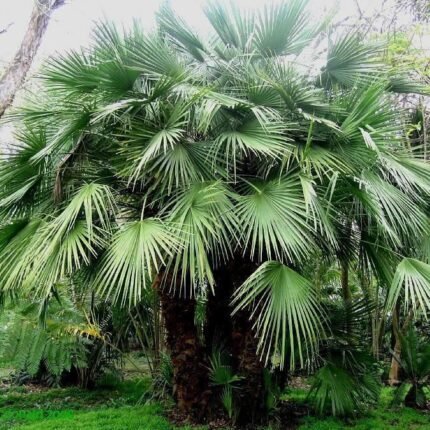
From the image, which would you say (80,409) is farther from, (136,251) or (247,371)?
(136,251)

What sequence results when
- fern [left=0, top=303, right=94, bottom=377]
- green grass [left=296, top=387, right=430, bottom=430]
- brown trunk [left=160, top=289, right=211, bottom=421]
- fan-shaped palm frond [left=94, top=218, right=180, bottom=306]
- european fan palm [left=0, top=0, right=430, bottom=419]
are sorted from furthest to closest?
fern [left=0, top=303, right=94, bottom=377] < green grass [left=296, top=387, right=430, bottom=430] < brown trunk [left=160, top=289, right=211, bottom=421] < european fan palm [left=0, top=0, right=430, bottom=419] < fan-shaped palm frond [left=94, top=218, right=180, bottom=306]

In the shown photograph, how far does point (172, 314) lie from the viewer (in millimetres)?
4406

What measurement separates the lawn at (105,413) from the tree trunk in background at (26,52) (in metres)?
4.07

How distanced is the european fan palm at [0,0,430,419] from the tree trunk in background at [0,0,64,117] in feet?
10.1

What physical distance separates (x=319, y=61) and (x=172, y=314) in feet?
8.90

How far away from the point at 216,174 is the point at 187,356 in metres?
1.69

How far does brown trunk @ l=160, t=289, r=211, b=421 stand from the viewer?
14.4 ft

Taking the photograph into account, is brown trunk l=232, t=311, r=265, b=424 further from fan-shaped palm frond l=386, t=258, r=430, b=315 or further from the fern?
the fern

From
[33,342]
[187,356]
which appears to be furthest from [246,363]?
[33,342]

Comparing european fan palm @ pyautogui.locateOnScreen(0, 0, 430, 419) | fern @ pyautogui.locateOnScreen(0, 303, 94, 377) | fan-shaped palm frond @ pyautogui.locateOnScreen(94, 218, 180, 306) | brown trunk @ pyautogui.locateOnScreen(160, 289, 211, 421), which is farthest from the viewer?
fern @ pyautogui.locateOnScreen(0, 303, 94, 377)

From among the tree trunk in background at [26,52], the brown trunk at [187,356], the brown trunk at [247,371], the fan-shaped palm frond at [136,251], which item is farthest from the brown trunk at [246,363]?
the tree trunk in background at [26,52]

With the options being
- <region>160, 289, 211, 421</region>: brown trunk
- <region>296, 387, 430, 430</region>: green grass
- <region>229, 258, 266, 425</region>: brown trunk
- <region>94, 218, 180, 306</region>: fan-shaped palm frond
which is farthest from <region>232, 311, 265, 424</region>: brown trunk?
<region>94, 218, 180, 306</region>: fan-shaped palm frond

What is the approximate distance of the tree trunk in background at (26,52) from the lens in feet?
23.6

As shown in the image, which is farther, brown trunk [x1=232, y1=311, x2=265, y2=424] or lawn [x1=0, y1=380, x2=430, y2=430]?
lawn [x1=0, y1=380, x2=430, y2=430]
